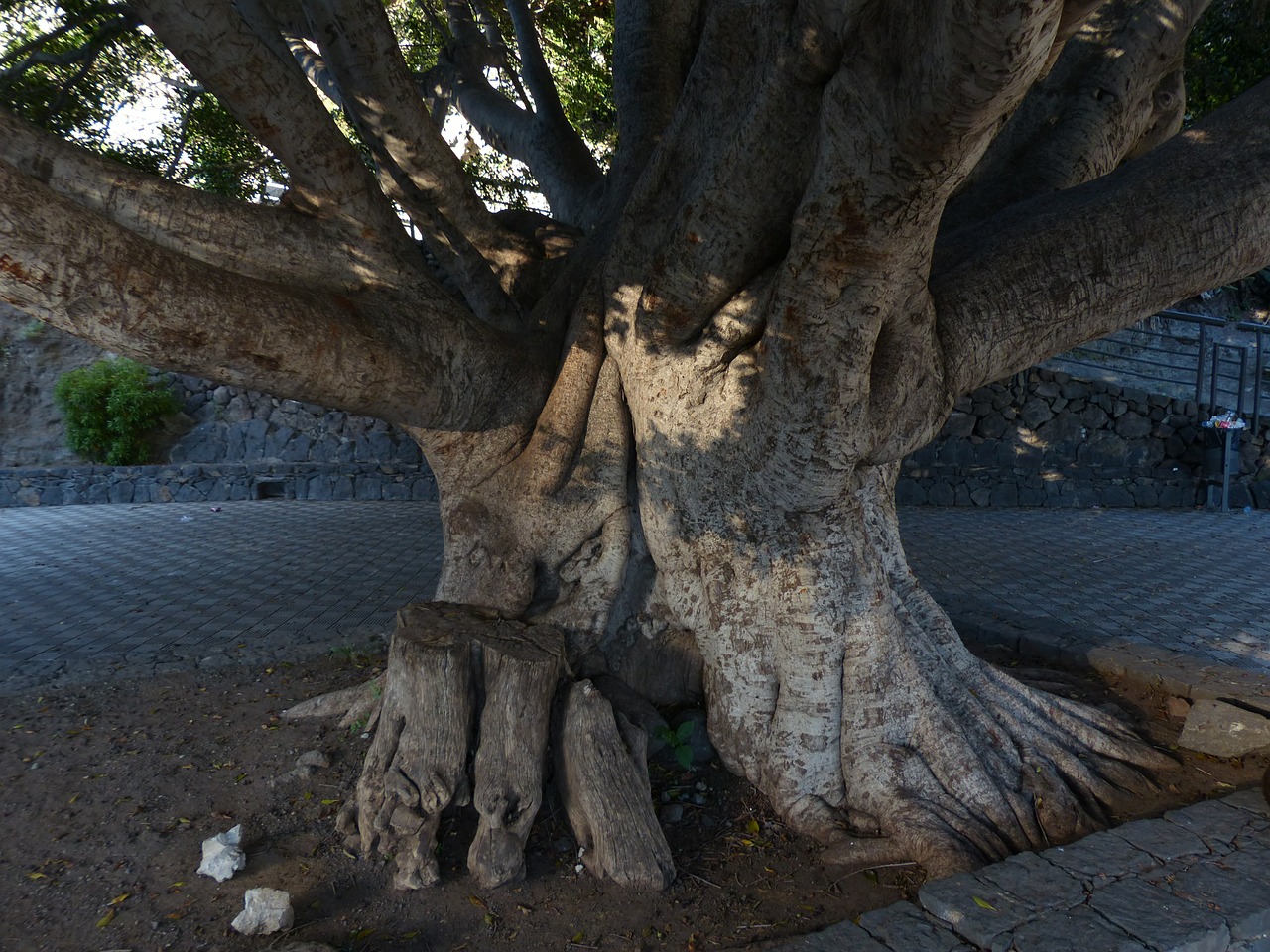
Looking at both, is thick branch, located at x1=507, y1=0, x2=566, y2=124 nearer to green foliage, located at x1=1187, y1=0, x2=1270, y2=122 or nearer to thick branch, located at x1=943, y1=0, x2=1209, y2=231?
thick branch, located at x1=943, y1=0, x2=1209, y2=231

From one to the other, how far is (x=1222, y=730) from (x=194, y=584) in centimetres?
699

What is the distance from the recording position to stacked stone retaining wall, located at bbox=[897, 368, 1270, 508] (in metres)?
11.9

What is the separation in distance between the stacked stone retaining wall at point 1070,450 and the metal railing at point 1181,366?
36 cm

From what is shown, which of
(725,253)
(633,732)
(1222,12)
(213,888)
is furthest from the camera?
(1222,12)

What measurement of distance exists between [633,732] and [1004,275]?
2292 mm

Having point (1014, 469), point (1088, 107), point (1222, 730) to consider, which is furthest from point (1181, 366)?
point (1222, 730)

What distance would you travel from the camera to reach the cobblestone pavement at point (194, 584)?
5074mm

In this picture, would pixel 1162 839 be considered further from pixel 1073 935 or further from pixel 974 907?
pixel 974 907

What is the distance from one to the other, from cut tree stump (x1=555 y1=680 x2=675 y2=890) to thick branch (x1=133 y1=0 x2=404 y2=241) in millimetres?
2180

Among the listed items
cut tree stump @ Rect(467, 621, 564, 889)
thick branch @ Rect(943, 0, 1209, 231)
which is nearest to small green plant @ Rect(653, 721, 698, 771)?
cut tree stump @ Rect(467, 621, 564, 889)

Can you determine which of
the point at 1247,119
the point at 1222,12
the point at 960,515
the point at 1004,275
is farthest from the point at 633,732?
the point at 960,515

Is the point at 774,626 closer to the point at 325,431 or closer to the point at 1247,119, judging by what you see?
the point at 1247,119

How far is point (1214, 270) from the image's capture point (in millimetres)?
3090

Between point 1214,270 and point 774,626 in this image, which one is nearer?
point 1214,270
